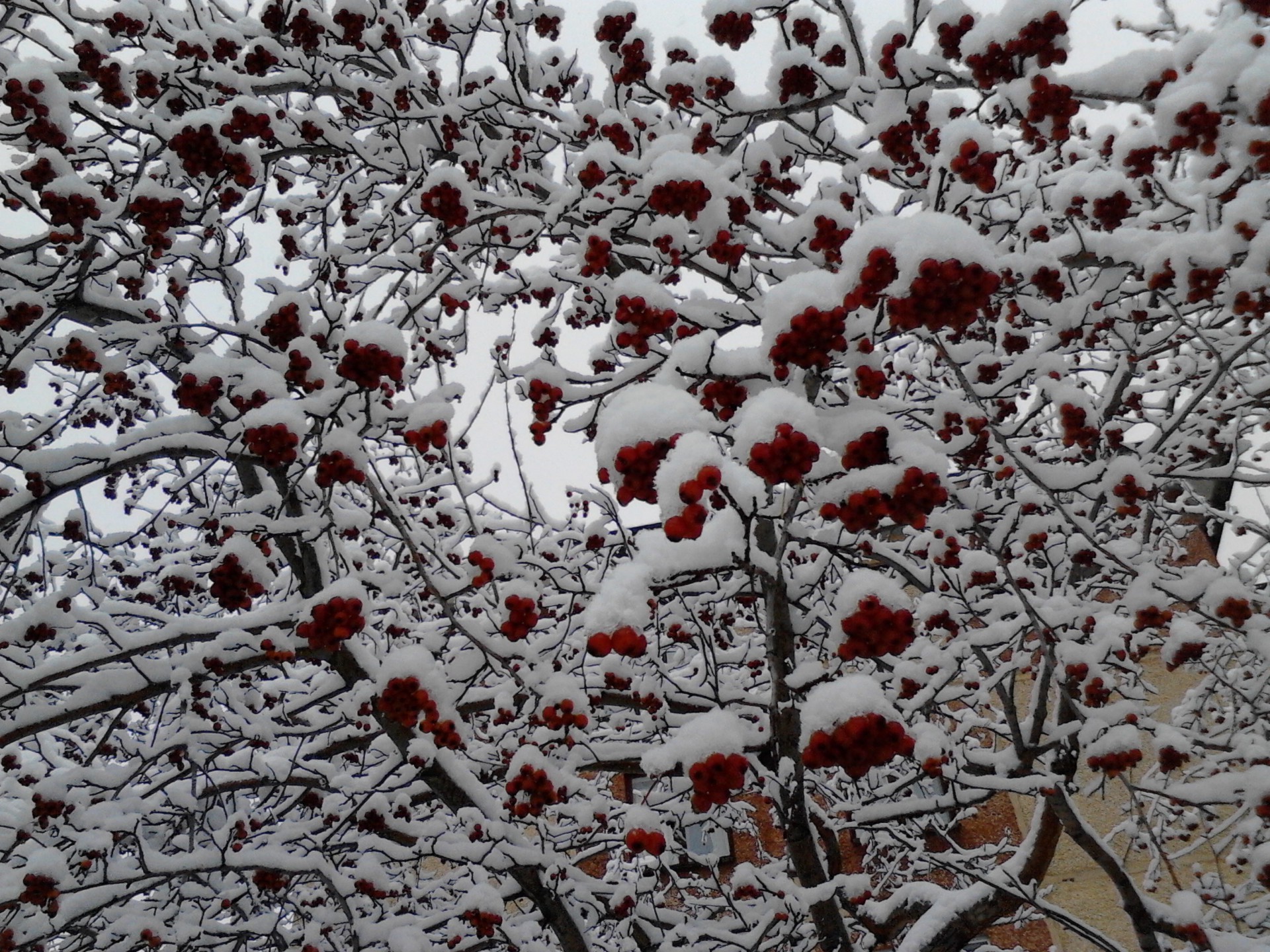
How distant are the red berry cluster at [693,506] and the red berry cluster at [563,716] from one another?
177cm

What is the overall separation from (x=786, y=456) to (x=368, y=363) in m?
1.67

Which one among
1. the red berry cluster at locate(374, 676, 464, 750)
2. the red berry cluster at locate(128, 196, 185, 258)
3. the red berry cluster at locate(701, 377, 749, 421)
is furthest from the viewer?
the red berry cluster at locate(128, 196, 185, 258)

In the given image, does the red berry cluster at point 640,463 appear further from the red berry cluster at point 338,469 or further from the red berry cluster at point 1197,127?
the red berry cluster at point 1197,127

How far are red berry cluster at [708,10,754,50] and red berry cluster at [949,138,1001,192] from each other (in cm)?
160

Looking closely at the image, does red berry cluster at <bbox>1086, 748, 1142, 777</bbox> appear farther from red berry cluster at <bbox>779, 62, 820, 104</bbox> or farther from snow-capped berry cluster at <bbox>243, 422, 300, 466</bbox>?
snow-capped berry cluster at <bbox>243, 422, 300, 466</bbox>

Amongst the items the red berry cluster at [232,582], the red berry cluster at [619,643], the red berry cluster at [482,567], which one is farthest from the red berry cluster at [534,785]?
the red berry cluster at [619,643]

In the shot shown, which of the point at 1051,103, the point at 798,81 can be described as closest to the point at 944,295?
the point at 1051,103

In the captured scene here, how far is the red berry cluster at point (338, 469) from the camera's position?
286 cm

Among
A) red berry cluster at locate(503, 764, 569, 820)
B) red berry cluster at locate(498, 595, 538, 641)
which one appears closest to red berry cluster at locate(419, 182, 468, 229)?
red berry cluster at locate(498, 595, 538, 641)

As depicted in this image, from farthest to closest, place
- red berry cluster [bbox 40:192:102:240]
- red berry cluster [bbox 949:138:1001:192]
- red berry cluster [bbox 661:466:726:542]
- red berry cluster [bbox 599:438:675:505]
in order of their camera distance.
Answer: red berry cluster [bbox 40:192:102:240]
red berry cluster [bbox 949:138:1001:192]
red berry cluster [bbox 599:438:675:505]
red berry cluster [bbox 661:466:726:542]

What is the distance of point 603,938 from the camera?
5535mm

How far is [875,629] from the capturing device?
2.01 metres

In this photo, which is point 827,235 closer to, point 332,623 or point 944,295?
point 944,295

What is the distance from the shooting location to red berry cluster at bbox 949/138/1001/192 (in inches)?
98.4
